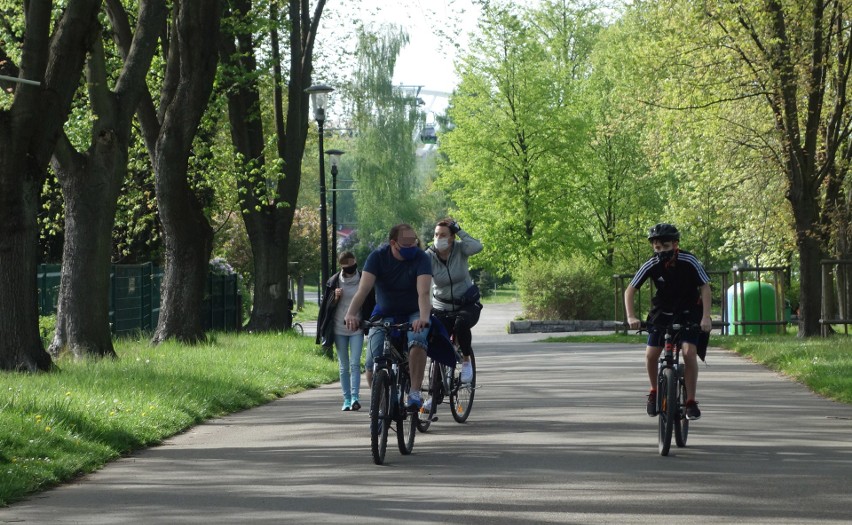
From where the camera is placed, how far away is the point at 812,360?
20.3 m

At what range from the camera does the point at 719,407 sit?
47.7ft

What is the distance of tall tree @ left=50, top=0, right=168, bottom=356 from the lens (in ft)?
64.2

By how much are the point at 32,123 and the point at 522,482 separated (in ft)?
30.9

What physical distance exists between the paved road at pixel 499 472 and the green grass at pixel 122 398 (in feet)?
0.87

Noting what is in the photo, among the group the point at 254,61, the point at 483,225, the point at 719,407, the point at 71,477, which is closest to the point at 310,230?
the point at 483,225

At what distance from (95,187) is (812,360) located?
10571mm

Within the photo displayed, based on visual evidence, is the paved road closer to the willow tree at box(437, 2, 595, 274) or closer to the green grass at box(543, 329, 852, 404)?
the green grass at box(543, 329, 852, 404)

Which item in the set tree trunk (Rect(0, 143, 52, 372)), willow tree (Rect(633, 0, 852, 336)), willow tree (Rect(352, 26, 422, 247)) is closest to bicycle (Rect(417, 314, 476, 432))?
tree trunk (Rect(0, 143, 52, 372))

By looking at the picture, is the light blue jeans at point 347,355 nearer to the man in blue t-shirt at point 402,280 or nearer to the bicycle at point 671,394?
the man in blue t-shirt at point 402,280

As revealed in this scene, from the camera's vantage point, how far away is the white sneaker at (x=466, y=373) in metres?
13.2

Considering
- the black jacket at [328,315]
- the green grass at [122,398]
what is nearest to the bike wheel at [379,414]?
the green grass at [122,398]

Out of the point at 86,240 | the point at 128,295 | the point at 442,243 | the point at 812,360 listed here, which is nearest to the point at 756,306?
the point at 128,295

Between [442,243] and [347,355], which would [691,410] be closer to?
[442,243]

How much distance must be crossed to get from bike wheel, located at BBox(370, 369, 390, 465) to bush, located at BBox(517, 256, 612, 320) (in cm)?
3367
